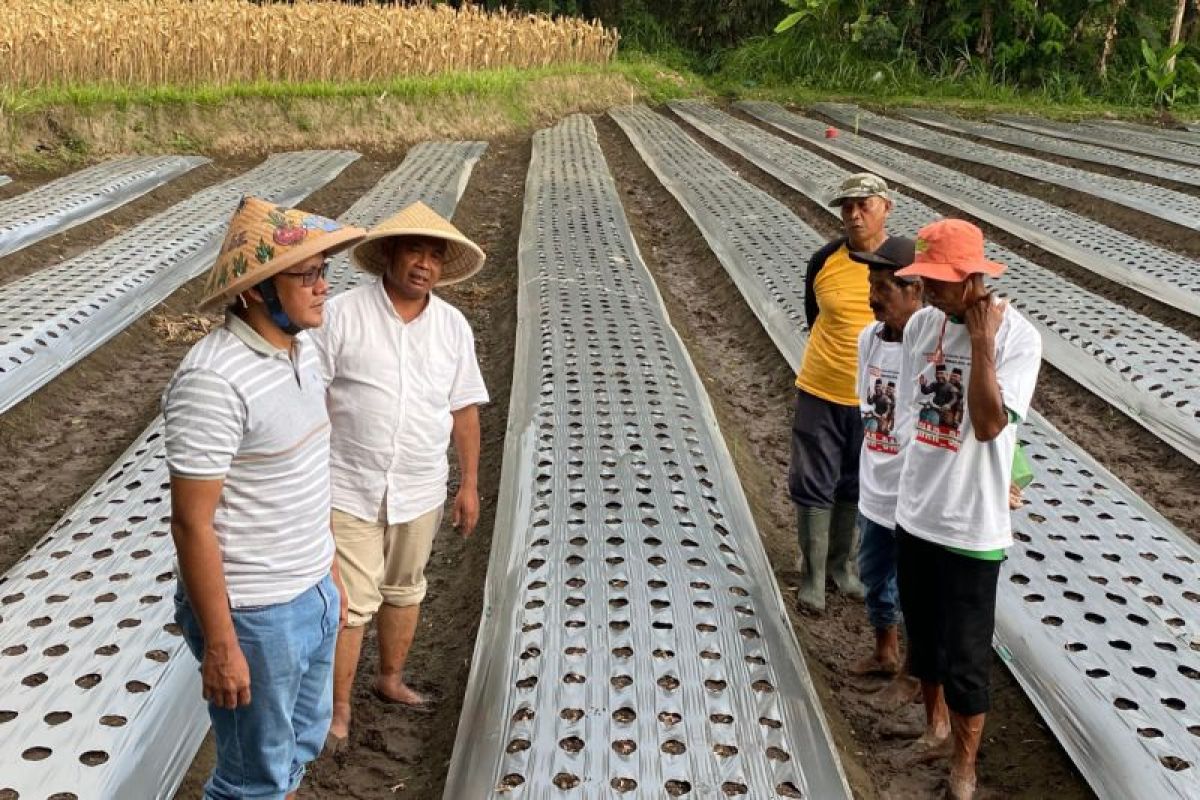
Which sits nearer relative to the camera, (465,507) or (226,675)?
(226,675)

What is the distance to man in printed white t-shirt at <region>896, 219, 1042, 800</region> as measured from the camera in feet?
7.16

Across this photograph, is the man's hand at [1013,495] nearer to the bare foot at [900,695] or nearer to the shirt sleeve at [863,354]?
the shirt sleeve at [863,354]

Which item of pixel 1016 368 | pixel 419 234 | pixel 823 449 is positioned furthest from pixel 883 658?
pixel 419 234

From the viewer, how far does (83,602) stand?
9.05 ft

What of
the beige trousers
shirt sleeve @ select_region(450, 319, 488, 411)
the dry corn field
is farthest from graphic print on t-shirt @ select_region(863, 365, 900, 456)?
the dry corn field

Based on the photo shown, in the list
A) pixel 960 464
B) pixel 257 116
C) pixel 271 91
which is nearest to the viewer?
pixel 960 464

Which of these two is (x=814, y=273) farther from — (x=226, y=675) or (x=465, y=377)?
(x=226, y=675)

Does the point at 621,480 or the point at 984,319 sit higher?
the point at 984,319

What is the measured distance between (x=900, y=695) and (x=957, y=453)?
3.05ft

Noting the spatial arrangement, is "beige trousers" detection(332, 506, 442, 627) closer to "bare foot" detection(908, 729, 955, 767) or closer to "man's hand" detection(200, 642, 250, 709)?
"man's hand" detection(200, 642, 250, 709)

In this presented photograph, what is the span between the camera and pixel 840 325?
3176 millimetres

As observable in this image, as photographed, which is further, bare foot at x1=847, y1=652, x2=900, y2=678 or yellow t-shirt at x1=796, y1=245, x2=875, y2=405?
yellow t-shirt at x1=796, y1=245, x2=875, y2=405

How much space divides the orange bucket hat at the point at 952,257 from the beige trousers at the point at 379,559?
1285mm

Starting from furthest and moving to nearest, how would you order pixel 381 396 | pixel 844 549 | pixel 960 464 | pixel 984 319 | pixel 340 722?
pixel 844 549, pixel 340 722, pixel 381 396, pixel 960 464, pixel 984 319
